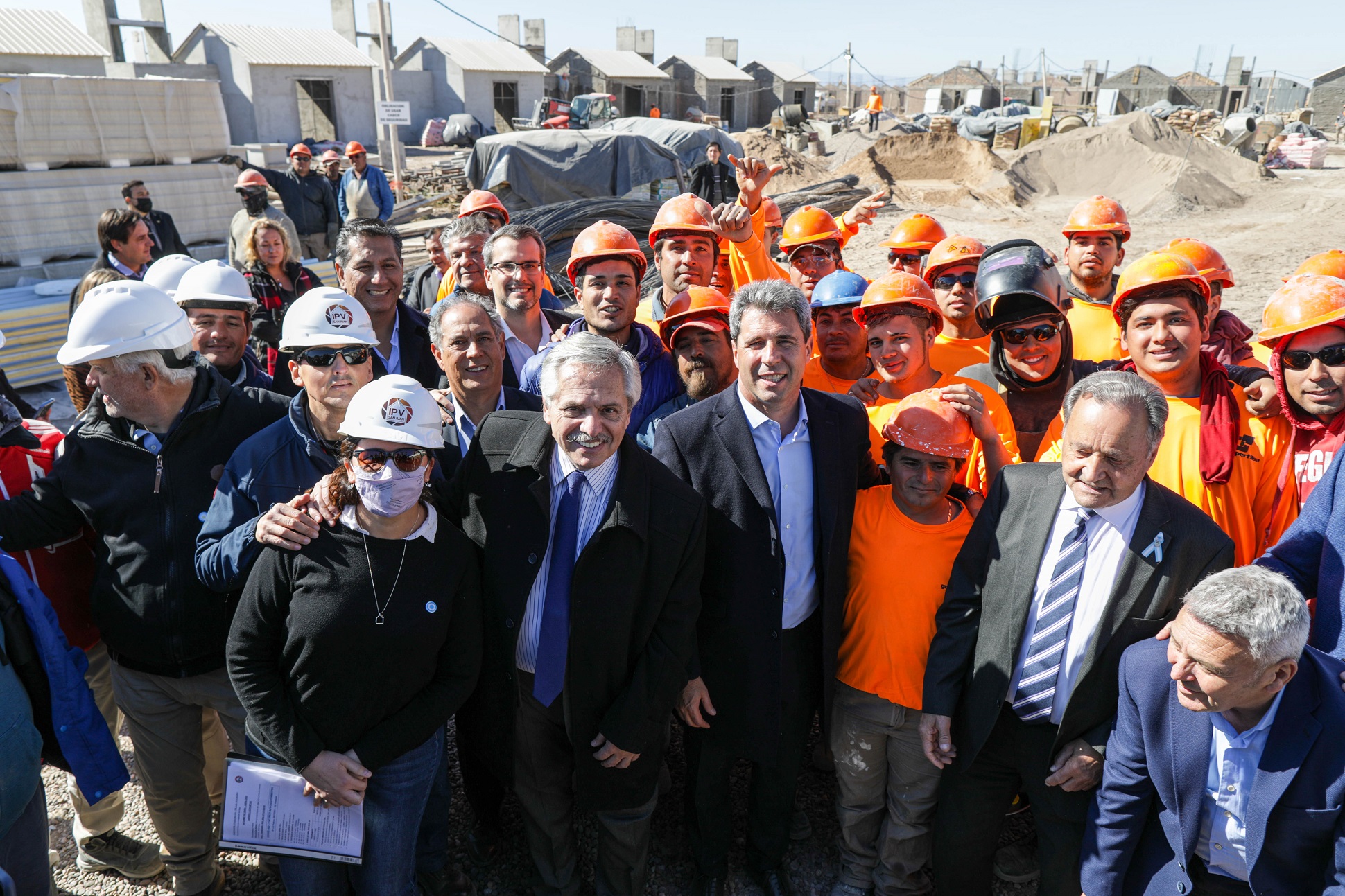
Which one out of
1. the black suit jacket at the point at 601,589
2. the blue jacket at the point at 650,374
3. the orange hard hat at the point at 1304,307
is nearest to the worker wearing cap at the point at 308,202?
the blue jacket at the point at 650,374

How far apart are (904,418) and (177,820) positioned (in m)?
3.17

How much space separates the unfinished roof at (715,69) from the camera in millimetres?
45094

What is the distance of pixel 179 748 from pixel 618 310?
2617 mm

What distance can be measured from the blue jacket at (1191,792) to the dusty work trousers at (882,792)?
0.59 m

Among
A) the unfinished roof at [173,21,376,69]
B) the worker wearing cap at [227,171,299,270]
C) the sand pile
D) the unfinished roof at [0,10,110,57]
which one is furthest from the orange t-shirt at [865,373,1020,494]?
the unfinished roof at [173,21,376,69]

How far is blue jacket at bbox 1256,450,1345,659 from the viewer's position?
261 centimetres

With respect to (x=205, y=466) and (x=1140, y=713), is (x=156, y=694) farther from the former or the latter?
(x=1140, y=713)

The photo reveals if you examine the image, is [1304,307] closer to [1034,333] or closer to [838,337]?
[1034,333]

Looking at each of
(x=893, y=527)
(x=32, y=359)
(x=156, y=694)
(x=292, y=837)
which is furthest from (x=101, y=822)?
(x=32, y=359)

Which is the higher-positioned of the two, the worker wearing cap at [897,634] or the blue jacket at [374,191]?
the blue jacket at [374,191]

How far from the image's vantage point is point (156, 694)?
10.0 ft

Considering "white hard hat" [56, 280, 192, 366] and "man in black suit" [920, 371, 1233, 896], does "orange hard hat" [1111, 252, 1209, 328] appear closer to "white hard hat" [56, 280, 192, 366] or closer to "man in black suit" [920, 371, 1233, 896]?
"man in black suit" [920, 371, 1233, 896]

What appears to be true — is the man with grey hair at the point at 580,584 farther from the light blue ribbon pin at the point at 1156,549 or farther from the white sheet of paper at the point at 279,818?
the light blue ribbon pin at the point at 1156,549

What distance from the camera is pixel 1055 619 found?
A: 9.01ft
